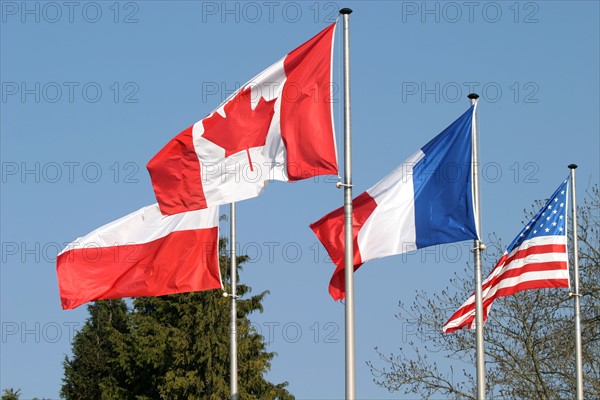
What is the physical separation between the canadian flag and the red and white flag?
3.11m

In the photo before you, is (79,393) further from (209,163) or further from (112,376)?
(209,163)

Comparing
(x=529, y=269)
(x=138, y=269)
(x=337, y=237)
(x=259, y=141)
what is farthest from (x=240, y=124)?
(x=529, y=269)

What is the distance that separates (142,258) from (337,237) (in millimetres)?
4291

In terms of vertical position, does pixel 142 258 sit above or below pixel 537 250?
below

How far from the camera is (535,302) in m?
31.8

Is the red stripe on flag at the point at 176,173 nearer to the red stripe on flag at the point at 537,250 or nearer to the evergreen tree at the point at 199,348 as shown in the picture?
the red stripe on flag at the point at 537,250

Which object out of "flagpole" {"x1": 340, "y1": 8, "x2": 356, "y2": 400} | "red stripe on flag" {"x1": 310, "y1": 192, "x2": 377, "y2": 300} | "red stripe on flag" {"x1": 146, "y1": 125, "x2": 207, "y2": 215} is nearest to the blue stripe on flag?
"red stripe on flag" {"x1": 310, "y1": 192, "x2": 377, "y2": 300}

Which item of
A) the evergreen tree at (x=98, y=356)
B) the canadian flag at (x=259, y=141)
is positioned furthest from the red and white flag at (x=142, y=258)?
the evergreen tree at (x=98, y=356)

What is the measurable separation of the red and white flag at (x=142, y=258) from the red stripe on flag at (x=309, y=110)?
16.0 ft

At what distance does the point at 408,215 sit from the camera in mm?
20312

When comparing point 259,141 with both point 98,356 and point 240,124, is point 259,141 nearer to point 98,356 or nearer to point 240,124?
point 240,124

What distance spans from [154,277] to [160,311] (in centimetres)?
3651

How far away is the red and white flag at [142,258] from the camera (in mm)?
22297

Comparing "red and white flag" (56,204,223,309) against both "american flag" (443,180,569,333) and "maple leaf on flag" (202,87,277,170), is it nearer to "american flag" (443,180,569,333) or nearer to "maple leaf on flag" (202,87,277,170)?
"maple leaf on flag" (202,87,277,170)
